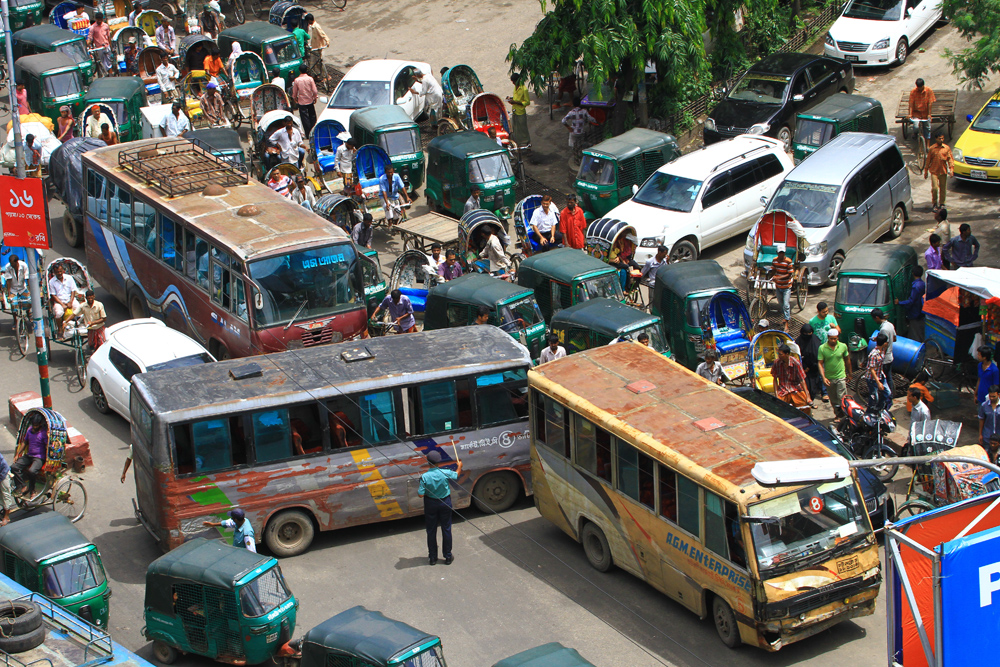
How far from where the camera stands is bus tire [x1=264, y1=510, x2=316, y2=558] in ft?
50.5

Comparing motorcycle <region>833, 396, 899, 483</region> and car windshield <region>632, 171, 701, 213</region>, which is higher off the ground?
car windshield <region>632, 171, 701, 213</region>

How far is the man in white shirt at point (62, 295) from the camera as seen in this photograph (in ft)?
67.1

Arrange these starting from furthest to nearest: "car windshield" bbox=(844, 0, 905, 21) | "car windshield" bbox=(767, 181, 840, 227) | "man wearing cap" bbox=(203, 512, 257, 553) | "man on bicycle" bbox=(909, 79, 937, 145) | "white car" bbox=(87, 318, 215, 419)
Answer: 1. "car windshield" bbox=(844, 0, 905, 21)
2. "man on bicycle" bbox=(909, 79, 937, 145)
3. "car windshield" bbox=(767, 181, 840, 227)
4. "white car" bbox=(87, 318, 215, 419)
5. "man wearing cap" bbox=(203, 512, 257, 553)

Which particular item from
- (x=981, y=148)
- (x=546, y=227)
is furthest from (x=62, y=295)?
(x=981, y=148)

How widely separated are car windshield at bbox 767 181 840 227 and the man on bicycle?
216 inches

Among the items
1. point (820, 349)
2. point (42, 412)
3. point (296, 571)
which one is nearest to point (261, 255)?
point (42, 412)

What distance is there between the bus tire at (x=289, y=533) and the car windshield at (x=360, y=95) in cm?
1582

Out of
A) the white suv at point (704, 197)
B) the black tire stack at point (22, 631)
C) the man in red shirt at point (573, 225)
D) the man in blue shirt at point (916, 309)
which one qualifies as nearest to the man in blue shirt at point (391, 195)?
the man in red shirt at point (573, 225)

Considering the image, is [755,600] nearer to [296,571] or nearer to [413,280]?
[296,571]

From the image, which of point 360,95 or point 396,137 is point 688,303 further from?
point 360,95

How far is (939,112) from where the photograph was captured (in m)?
27.4

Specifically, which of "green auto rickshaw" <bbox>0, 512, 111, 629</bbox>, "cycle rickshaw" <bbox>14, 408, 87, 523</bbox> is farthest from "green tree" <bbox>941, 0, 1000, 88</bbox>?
"green auto rickshaw" <bbox>0, 512, 111, 629</bbox>

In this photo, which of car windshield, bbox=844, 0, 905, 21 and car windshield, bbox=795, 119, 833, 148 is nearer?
car windshield, bbox=795, 119, 833, 148

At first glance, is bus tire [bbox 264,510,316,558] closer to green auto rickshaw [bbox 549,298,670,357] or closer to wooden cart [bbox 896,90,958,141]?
green auto rickshaw [bbox 549,298,670,357]
